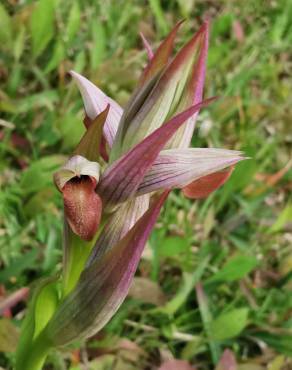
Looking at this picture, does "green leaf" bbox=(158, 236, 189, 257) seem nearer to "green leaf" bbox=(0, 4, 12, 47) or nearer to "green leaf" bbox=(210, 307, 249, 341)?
"green leaf" bbox=(210, 307, 249, 341)

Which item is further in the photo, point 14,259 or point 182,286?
point 182,286

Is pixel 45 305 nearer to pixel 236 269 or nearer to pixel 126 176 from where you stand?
pixel 126 176

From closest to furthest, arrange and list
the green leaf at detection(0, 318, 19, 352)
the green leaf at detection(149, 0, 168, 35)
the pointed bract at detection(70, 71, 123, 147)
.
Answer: the pointed bract at detection(70, 71, 123, 147) < the green leaf at detection(0, 318, 19, 352) < the green leaf at detection(149, 0, 168, 35)

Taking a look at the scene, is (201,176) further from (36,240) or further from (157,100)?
(36,240)

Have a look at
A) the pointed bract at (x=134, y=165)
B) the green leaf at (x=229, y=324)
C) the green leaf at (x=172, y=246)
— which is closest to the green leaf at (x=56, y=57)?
the green leaf at (x=172, y=246)

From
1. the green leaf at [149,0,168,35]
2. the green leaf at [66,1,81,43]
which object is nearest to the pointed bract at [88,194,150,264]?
the green leaf at [66,1,81,43]

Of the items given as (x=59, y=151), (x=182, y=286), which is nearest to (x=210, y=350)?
(x=182, y=286)

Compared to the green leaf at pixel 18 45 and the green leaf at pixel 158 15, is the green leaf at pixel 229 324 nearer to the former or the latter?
the green leaf at pixel 18 45
